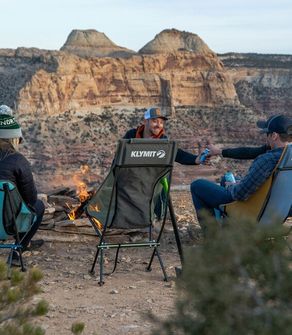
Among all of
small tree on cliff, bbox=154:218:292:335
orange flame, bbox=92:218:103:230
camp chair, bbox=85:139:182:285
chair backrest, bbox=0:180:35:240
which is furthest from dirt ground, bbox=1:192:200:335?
small tree on cliff, bbox=154:218:292:335

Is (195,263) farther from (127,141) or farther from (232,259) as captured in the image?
(127,141)

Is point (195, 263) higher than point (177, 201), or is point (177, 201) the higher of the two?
point (195, 263)

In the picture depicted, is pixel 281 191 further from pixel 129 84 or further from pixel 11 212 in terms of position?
pixel 129 84

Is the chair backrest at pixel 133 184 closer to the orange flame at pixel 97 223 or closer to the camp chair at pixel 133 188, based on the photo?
the camp chair at pixel 133 188

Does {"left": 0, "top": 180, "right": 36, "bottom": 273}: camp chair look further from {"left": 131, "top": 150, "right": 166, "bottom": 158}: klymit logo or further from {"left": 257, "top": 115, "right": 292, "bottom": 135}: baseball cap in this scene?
{"left": 257, "top": 115, "right": 292, "bottom": 135}: baseball cap

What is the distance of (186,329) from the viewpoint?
6.64ft

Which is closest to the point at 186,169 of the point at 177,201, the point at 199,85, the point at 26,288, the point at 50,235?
the point at 199,85

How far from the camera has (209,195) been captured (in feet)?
16.3

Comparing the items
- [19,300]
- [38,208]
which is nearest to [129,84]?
[38,208]

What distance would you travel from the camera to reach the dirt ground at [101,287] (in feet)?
13.0

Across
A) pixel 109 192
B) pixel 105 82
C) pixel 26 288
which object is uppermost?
pixel 26 288

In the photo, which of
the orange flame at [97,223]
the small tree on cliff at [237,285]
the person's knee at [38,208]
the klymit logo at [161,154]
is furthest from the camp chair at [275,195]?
the small tree on cliff at [237,285]

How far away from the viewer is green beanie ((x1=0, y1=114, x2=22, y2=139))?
4936mm

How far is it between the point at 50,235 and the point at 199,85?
5437cm
